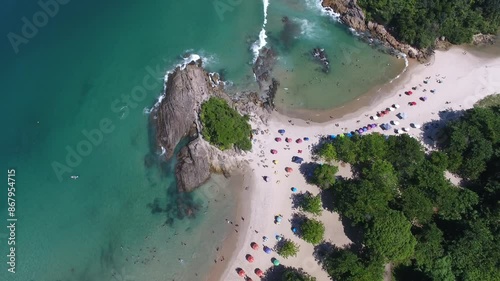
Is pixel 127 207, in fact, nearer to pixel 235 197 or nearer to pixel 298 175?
pixel 235 197

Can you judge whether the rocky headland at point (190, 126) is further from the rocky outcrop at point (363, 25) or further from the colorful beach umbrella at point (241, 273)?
the rocky outcrop at point (363, 25)

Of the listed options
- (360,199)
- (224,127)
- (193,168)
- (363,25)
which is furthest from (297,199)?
(363,25)

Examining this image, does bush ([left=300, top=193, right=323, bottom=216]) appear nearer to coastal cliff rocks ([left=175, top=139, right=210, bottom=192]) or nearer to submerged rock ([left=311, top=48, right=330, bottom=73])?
coastal cliff rocks ([left=175, top=139, right=210, bottom=192])

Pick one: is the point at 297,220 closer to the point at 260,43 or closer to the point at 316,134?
the point at 316,134

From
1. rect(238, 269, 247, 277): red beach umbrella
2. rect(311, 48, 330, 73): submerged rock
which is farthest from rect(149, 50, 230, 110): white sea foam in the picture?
rect(238, 269, 247, 277): red beach umbrella

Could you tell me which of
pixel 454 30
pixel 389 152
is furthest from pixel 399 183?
pixel 454 30

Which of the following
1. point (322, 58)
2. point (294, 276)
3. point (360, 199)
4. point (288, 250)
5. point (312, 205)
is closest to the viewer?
point (294, 276)
